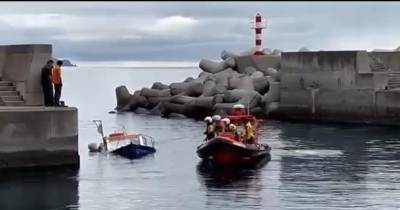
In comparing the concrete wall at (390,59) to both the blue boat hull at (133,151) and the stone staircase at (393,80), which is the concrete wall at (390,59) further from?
the blue boat hull at (133,151)

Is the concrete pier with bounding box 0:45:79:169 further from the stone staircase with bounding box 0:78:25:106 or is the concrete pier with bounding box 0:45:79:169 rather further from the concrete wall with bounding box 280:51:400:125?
the concrete wall with bounding box 280:51:400:125

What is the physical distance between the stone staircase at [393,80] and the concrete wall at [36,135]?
83.8 feet

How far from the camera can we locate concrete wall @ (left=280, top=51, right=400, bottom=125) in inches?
1866

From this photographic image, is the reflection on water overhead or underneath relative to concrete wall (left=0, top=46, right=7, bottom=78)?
underneath

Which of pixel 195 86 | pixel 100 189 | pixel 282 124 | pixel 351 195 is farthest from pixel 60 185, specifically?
pixel 195 86

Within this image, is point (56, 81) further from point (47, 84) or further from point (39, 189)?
point (39, 189)

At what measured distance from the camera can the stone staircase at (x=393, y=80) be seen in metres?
48.5

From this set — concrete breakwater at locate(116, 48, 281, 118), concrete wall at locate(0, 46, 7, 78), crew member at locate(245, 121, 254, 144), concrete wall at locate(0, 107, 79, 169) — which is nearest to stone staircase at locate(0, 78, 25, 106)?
concrete wall at locate(0, 46, 7, 78)

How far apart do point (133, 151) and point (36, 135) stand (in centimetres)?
799

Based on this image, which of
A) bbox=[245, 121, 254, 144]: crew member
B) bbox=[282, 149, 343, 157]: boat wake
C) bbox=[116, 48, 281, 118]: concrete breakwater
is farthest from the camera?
bbox=[116, 48, 281, 118]: concrete breakwater

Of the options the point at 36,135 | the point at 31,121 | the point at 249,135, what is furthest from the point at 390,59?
the point at 31,121

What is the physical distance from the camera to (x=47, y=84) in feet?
90.4

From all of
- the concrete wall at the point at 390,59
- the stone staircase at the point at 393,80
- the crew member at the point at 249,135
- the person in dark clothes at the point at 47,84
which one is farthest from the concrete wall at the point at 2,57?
the concrete wall at the point at 390,59

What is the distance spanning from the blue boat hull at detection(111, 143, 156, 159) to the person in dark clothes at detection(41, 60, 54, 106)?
638 cm
